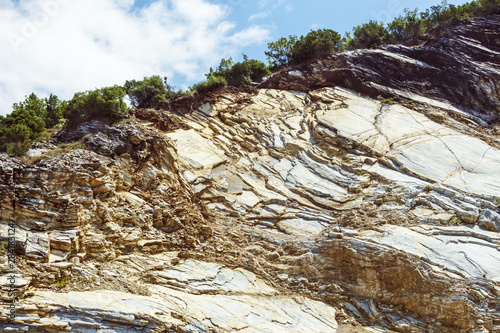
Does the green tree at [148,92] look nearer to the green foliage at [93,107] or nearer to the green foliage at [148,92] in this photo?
the green foliage at [148,92]

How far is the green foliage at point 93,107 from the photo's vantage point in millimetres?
16922

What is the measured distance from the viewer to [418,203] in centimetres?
1543

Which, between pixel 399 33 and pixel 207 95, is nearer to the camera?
pixel 207 95

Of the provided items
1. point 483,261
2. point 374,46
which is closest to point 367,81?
point 374,46

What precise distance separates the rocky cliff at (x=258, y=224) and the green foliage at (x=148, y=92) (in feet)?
6.95

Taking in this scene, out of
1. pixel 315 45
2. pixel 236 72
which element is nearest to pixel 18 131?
pixel 236 72

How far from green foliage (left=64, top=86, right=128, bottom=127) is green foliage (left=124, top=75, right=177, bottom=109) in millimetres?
5102

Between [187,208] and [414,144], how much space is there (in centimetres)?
1320

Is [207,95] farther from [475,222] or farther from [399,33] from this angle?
[399,33]

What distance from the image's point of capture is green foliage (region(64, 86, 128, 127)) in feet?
55.5

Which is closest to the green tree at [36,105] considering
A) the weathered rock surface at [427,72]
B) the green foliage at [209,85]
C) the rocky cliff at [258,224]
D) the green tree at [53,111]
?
the green tree at [53,111]

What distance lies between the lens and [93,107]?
17.0 m

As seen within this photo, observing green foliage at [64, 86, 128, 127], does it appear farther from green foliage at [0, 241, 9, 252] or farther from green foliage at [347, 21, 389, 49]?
green foliage at [347, 21, 389, 49]

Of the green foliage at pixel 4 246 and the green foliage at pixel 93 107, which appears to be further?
the green foliage at pixel 93 107
